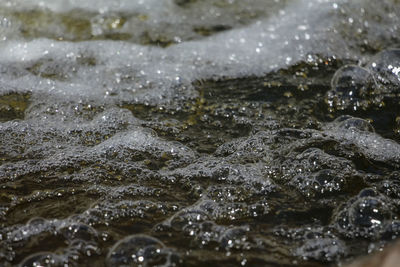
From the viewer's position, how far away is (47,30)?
318cm

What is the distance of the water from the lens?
155 centimetres

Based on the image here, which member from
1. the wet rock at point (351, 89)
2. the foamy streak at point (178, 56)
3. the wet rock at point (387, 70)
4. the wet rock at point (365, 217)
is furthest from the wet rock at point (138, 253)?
the wet rock at point (387, 70)

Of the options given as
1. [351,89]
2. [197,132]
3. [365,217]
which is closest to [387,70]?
[351,89]

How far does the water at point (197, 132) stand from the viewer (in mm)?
1554

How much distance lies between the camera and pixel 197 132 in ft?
7.30

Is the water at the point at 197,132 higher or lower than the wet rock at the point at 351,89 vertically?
lower

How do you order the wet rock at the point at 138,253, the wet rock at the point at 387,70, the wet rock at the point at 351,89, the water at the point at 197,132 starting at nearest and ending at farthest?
the wet rock at the point at 138,253 → the water at the point at 197,132 → the wet rock at the point at 351,89 → the wet rock at the point at 387,70

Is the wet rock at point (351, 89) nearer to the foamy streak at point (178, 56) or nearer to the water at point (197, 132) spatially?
the water at point (197, 132)

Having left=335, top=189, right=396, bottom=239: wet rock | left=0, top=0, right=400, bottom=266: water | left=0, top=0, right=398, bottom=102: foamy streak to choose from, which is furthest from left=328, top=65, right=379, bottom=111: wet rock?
left=335, top=189, right=396, bottom=239: wet rock

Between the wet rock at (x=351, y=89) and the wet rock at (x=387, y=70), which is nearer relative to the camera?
the wet rock at (x=351, y=89)

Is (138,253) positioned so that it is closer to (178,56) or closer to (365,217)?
(365,217)

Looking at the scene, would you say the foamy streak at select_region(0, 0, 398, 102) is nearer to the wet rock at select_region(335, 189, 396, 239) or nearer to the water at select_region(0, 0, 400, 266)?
the water at select_region(0, 0, 400, 266)

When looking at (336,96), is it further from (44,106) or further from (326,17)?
(44,106)

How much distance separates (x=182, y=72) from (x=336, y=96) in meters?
0.79
